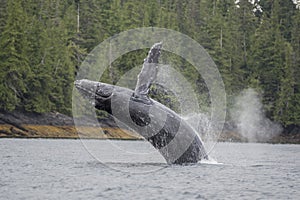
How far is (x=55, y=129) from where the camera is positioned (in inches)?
2788

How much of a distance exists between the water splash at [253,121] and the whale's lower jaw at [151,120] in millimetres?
63281

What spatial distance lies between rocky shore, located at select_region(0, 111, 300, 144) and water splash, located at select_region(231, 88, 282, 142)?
1.89 meters

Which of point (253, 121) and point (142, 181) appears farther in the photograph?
point (253, 121)

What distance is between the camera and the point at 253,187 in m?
20.4

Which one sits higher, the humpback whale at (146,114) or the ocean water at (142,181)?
the humpback whale at (146,114)

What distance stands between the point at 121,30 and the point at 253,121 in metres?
23.9

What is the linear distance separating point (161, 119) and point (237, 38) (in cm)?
8304

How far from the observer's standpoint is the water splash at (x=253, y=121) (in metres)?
89.0

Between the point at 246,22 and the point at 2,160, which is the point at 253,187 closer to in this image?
the point at 2,160

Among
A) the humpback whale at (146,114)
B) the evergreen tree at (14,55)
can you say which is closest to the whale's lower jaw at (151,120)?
the humpback whale at (146,114)

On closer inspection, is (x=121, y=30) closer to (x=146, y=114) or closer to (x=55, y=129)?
(x=55, y=129)

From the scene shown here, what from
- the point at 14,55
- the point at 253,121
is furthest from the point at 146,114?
the point at 253,121

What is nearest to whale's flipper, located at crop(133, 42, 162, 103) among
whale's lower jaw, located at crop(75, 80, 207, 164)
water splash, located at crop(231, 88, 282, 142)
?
whale's lower jaw, located at crop(75, 80, 207, 164)

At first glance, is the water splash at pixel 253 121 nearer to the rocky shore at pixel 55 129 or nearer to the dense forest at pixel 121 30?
the dense forest at pixel 121 30
